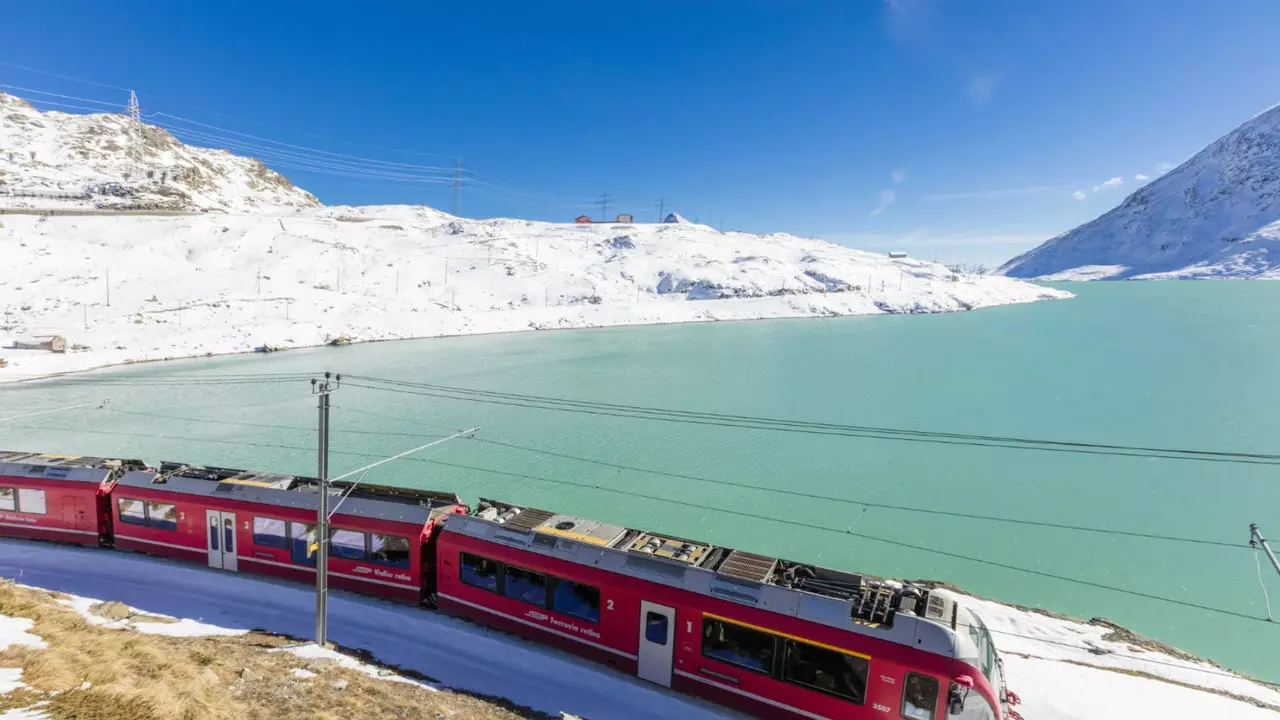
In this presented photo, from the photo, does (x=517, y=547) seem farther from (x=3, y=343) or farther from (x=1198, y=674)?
(x=3, y=343)

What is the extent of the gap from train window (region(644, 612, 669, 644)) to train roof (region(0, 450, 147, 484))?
598 inches

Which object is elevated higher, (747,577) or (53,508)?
(747,577)

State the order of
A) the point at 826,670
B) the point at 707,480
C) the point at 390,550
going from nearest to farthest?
the point at 826,670 < the point at 390,550 < the point at 707,480

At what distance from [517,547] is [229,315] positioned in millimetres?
61822

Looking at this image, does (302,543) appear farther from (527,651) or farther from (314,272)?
(314,272)

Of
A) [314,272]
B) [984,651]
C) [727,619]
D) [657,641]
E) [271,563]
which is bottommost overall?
[271,563]

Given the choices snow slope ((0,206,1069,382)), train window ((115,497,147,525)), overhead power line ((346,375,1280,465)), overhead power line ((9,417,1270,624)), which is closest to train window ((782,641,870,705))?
overhead power line ((9,417,1270,624))

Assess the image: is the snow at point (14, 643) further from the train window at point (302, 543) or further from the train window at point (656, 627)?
the train window at point (656, 627)

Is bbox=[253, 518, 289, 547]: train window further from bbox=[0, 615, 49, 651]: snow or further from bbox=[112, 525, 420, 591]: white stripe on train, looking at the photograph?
bbox=[0, 615, 49, 651]: snow

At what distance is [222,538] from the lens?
15.0 meters

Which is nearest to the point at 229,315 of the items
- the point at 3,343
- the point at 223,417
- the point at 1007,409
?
the point at 3,343

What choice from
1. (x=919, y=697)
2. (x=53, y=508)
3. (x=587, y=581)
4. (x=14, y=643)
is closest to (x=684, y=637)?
(x=587, y=581)

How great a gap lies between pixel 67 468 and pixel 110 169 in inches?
5093

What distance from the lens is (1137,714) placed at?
35.3ft
